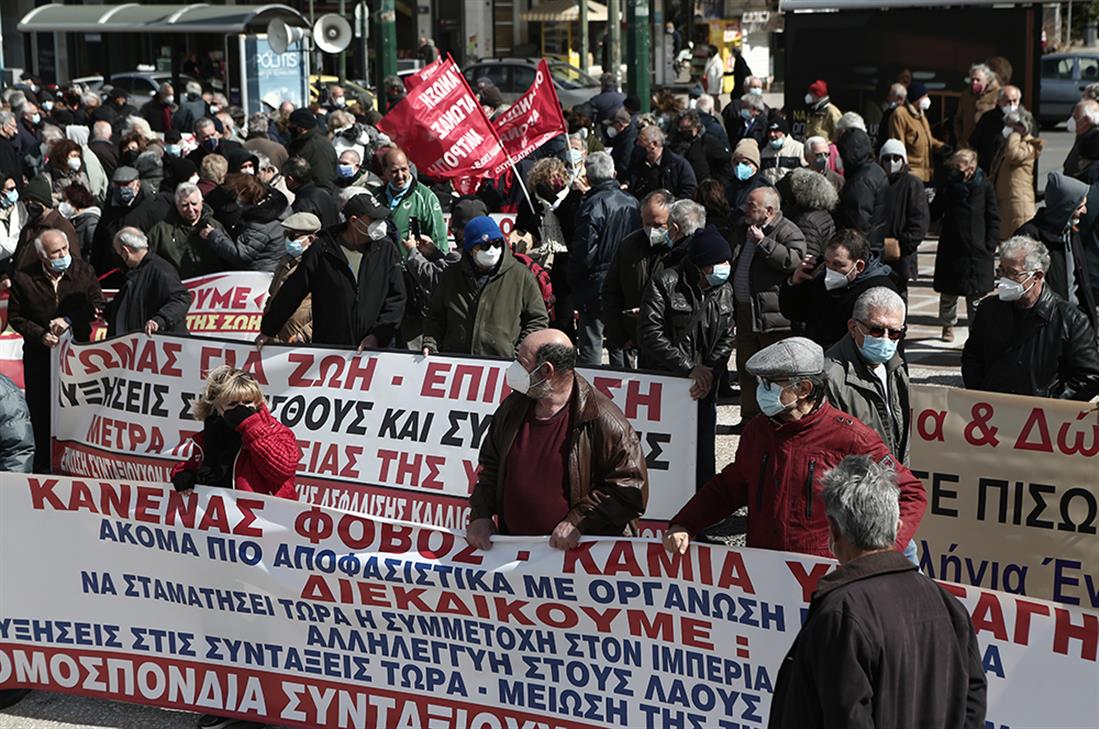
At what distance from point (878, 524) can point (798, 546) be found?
1444mm

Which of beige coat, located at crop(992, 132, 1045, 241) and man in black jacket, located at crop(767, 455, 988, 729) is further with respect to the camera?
beige coat, located at crop(992, 132, 1045, 241)

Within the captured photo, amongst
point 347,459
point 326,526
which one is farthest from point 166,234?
point 326,526

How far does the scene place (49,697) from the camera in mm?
6617

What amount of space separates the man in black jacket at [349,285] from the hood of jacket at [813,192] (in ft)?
8.91

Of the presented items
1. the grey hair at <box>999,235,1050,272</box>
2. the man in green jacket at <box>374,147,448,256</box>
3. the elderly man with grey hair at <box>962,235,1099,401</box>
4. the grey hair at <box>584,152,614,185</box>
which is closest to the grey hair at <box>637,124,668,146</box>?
the grey hair at <box>584,152,614,185</box>

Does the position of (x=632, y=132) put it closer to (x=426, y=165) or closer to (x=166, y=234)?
(x=426, y=165)

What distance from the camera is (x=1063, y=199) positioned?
362 inches

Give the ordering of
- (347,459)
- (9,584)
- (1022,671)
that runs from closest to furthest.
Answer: (1022,671), (9,584), (347,459)

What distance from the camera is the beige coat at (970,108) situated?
1691cm

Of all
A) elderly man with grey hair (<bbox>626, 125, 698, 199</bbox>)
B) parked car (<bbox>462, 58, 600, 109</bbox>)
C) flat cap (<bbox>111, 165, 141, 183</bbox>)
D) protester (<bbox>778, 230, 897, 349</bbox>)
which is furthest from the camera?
parked car (<bbox>462, 58, 600, 109</bbox>)

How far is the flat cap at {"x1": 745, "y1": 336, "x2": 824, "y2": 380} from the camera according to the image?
5250 millimetres

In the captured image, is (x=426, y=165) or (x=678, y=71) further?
(x=678, y=71)

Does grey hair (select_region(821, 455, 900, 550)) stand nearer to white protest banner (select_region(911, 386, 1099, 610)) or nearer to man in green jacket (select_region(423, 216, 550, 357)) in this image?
white protest banner (select_region(911, 386, 1099, 610))

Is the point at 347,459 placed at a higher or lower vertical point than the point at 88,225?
lower
